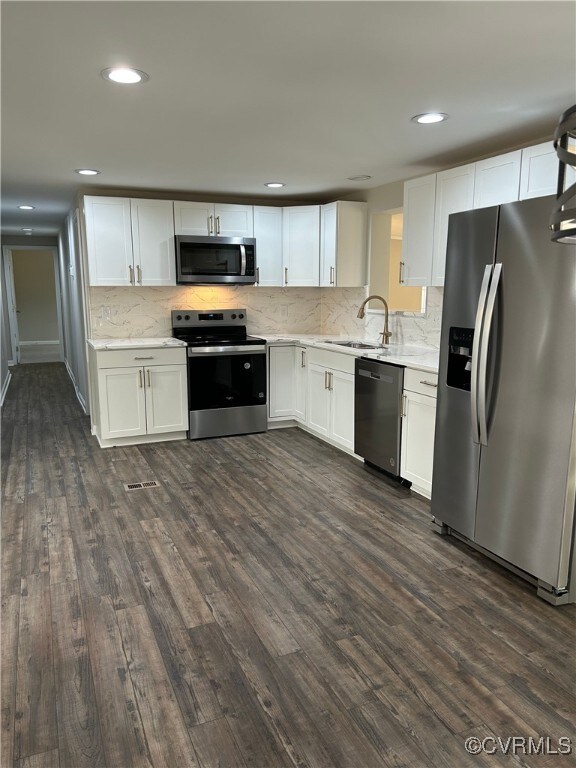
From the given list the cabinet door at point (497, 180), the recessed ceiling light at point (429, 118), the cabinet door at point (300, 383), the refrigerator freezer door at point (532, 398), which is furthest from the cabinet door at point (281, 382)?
the refrigerator freezer door at point (532, 398)

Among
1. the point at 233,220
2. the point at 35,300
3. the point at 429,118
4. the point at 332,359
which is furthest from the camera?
the point at 35,300

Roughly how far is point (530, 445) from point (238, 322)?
12.5ft

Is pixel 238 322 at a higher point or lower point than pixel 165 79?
lower

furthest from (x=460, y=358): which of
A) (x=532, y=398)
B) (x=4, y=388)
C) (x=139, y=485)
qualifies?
(x=4, y=388)

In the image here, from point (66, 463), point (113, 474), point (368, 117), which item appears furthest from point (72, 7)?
point (66, 463)

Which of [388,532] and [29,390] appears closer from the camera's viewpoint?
[388,532]

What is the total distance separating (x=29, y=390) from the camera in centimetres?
769

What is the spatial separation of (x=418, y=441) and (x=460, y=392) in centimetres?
80

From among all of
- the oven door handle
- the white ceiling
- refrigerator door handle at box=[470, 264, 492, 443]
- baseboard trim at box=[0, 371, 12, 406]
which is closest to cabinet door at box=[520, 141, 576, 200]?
the white ceiling

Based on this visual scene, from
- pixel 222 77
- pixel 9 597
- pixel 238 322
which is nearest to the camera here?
pixel 222 77

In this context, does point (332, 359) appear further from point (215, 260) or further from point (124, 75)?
point (124, 75)

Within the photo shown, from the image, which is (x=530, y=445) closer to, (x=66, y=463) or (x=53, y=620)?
(x=53, y=620)

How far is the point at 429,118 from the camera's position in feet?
9.72

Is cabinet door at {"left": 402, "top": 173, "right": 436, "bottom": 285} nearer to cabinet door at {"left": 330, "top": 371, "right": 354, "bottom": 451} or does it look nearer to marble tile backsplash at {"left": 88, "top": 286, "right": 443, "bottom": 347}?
marble tile backsplash at {"left": 88, "top": 286, "right": 443, "bottom": 347}
